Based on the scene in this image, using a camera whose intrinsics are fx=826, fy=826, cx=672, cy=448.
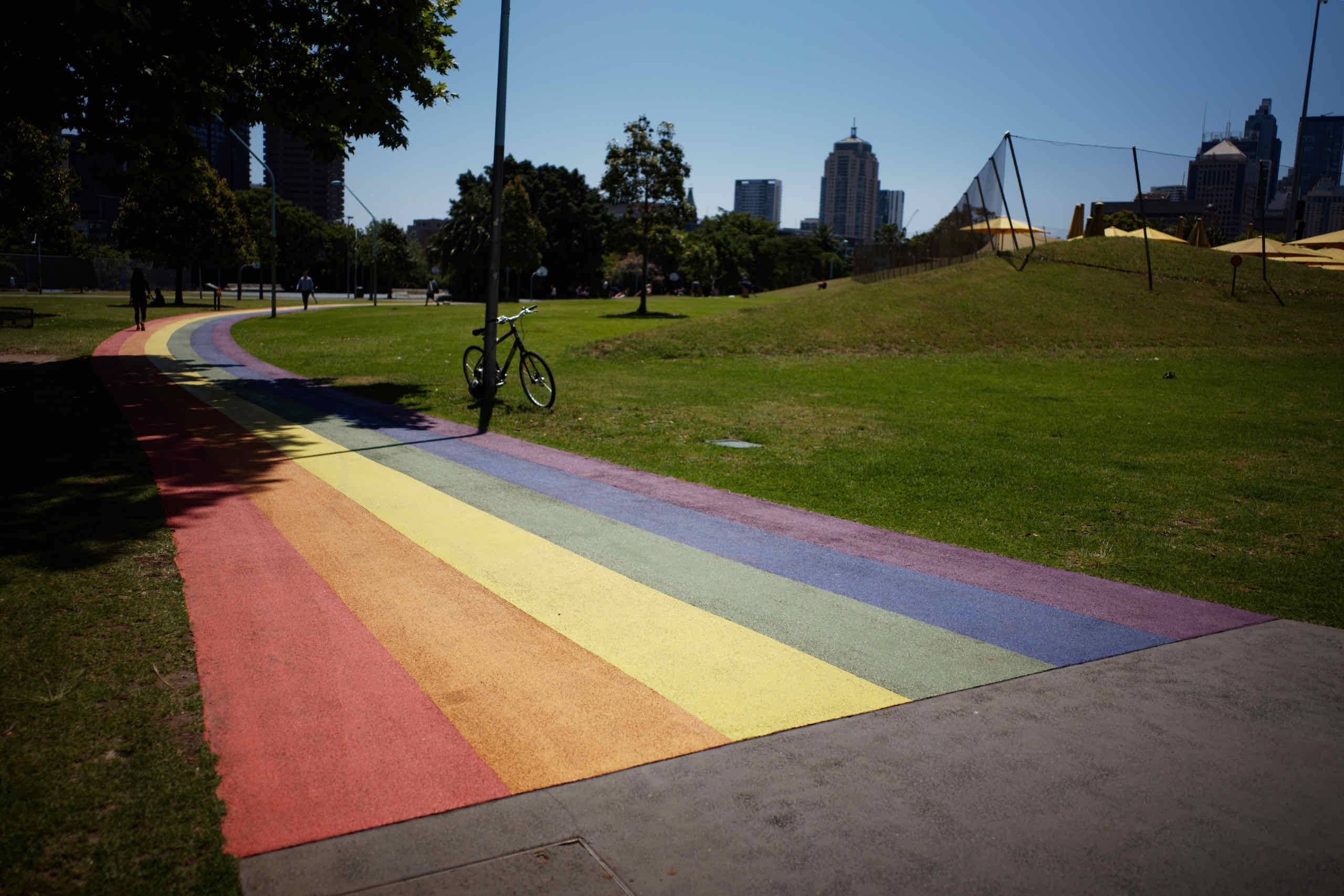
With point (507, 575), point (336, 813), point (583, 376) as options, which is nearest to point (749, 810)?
point (336, 813)

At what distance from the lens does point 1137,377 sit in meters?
19.2

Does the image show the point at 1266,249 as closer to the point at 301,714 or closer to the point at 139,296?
the point at 301,714

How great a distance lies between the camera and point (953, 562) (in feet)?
20.7

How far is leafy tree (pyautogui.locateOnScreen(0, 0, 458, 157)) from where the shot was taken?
1318 cm

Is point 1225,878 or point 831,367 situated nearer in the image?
point 1225,878

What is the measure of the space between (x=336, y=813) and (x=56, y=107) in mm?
16120

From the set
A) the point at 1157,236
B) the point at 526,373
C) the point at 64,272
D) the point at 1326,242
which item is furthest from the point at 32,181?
the point at 1326,242

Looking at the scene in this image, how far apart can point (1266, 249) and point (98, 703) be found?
4231 centimetres

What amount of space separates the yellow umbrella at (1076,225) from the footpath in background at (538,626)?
31.2m

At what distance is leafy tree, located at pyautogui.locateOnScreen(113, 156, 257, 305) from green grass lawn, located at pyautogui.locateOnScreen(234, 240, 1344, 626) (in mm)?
15852

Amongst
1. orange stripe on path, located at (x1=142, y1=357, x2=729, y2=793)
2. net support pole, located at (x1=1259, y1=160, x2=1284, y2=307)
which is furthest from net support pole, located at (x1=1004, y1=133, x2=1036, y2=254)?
orange stripe on path, located at (x1=142, y1=357, x2=729, y2=793)

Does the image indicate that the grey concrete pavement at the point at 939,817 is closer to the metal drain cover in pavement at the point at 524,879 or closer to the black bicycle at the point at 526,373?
the metal drain cover in pavement at the point at 524,879

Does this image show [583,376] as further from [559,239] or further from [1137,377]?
[559,239]

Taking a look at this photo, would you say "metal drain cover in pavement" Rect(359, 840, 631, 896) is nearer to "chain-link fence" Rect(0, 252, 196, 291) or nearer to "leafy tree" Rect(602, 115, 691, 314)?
"leafy tree" Rect(602, 115, 691, 314)
